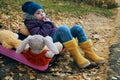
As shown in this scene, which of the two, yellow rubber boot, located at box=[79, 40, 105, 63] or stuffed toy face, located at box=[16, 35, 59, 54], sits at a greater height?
stuffed toy face, located at box=[16, 35, 59, 54]

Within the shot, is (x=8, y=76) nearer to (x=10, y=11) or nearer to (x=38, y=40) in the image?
(x=38, y=40)

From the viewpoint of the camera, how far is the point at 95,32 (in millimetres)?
7719

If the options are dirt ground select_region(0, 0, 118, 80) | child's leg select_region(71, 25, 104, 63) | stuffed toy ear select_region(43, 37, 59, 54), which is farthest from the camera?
child's leg select_region(71, 25, 104, 63)

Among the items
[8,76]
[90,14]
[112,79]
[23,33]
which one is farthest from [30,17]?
[90,14]

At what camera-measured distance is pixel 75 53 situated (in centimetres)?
531

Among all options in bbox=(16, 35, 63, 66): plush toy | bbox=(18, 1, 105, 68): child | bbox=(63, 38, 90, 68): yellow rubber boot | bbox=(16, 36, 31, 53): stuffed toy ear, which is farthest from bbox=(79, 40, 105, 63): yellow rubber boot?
bbox=(16, 36, 31, 53): stuffed toy ear

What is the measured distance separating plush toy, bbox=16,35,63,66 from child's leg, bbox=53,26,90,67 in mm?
154

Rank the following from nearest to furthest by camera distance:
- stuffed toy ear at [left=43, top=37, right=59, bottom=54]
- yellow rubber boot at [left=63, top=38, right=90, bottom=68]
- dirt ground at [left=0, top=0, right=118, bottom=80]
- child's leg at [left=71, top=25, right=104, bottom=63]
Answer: stuffed toy ear at [left=43, top=37, right=59, bottom=54]
dirt ground at [left=0, top=0, right=118, bottom=80]
yellow rubber boot at [left=63, top=38, right=90, bottom=68]
child's leg at [left=71, top=25, right=104, bottom=63]

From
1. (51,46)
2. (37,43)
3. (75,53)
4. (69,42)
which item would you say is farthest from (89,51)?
(37,43)

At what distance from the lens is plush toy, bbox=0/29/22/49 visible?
523cm

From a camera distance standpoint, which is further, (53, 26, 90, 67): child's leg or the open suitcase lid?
(53, 26, 90, 67): child's leg

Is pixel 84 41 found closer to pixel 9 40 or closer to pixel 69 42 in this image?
pixel 69 42

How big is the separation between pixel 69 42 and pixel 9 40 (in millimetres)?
916

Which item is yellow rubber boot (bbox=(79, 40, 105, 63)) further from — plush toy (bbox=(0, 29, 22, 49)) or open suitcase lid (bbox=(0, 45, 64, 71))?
plush toy (bbox=(0, 29, 22, 49))
